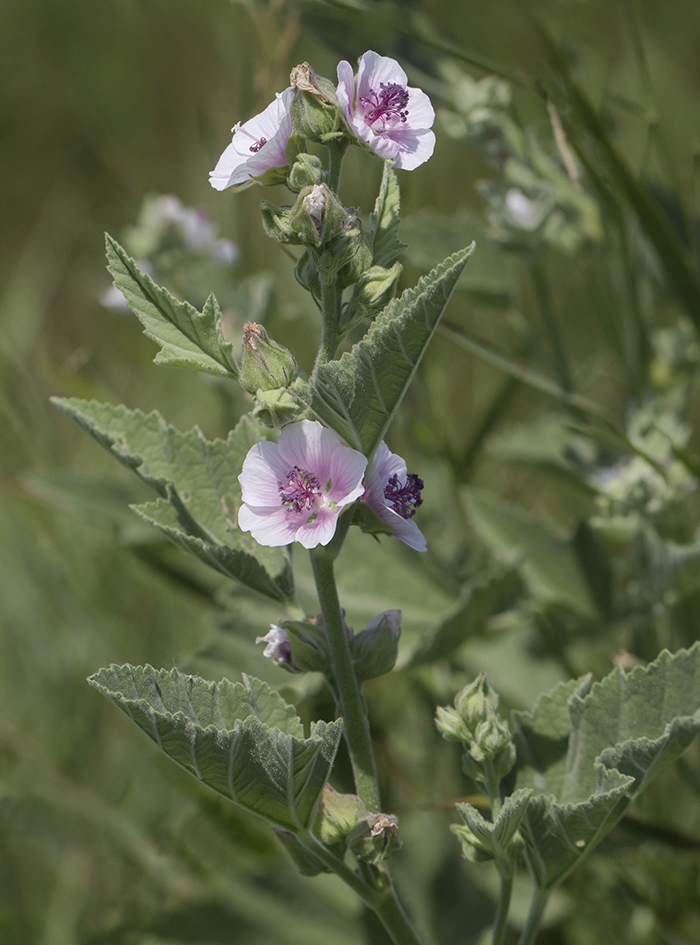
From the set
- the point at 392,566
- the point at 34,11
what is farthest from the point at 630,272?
the point at 34,11

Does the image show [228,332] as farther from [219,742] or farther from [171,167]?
[171,167]

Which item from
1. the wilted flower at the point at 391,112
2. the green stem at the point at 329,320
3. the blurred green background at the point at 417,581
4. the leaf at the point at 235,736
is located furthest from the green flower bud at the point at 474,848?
the wilted flower at the point at 391,112

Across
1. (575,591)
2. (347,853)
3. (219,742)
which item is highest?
(219,742)

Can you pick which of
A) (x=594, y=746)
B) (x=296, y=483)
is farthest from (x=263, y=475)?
(x=594, y=746)

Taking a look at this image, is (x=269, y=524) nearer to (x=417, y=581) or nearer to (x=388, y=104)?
(x=388, y=104)

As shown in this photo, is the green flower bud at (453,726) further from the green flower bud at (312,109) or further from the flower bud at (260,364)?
the green flower bud at (312,109)

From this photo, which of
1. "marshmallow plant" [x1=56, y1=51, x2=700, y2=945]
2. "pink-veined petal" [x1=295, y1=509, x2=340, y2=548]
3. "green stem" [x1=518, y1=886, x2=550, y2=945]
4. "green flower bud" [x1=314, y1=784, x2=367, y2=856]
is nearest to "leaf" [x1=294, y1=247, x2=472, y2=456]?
"marshmallow plant" [x1=56, y1=51, x2=700, y2=945]
